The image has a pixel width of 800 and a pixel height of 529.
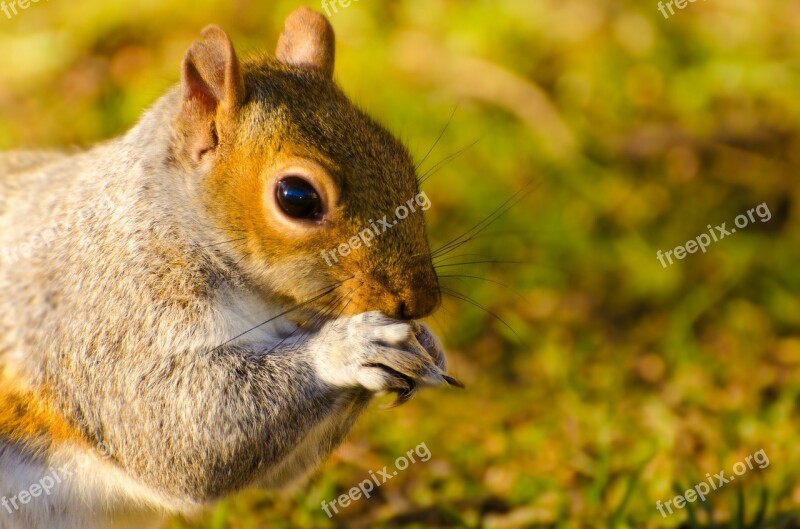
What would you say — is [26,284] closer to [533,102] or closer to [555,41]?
[533,102]

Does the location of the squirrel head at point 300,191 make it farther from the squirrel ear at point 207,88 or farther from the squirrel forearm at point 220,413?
the squirrel forearm at point 220,413

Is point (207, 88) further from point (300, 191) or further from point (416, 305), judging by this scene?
point (416, 305)

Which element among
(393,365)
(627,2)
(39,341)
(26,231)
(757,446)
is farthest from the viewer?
(627,2)

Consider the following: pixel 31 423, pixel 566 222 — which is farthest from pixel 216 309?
pixel 566 222

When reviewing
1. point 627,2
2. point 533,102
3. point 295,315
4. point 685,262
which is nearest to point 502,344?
point 685,262

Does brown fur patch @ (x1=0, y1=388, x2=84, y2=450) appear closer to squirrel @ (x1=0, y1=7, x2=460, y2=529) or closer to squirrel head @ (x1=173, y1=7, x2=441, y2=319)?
squirrel @ (x1=0, y1=7, x2=460, y2=529)

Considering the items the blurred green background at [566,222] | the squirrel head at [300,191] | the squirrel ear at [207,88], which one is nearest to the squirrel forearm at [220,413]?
the squirrel head at [300,191]

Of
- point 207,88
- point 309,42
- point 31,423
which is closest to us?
point 207,88
